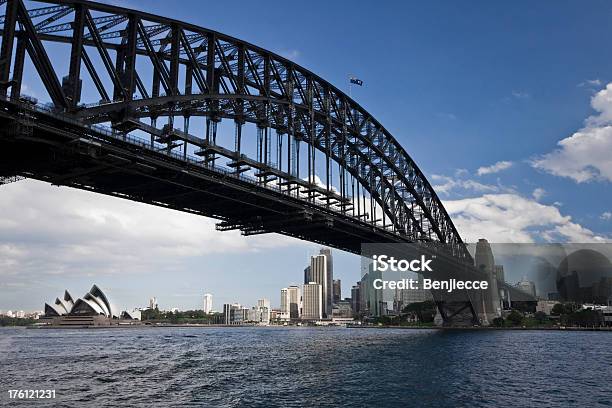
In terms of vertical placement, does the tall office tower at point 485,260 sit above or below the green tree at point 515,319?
above

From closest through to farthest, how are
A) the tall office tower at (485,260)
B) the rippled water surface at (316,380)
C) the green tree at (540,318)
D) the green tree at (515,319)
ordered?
the rippled water surface at (316,380)
the tall office tower at (485,260)
the green tree at (515,319)
the green tree at (540,318)

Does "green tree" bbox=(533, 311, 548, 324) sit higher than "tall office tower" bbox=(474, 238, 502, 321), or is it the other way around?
"tall office tower" bbox=(474, 238, 502, 321)

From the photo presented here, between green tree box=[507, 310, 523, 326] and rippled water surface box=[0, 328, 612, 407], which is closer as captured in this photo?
rippled water surface box=[0, 328, 612, 407]

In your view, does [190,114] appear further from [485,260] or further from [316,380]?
[485,260]

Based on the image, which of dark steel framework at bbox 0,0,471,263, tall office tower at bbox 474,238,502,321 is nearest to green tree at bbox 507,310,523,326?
tall office tower at bbox 474,238,502,321

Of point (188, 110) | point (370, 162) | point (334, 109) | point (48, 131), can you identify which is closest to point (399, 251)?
point (370, 162)

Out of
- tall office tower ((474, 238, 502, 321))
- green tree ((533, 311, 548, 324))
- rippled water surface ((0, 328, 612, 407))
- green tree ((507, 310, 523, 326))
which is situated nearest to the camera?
rippled water surface ((0, 328, 612, 407))

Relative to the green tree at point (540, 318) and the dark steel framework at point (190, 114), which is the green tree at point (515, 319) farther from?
the dark steel framework at point (190, 114)

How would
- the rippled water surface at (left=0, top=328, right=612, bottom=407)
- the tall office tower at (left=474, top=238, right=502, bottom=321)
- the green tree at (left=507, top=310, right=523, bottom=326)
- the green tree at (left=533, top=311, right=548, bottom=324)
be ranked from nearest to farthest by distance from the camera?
the rippled water surface at (left=0, top=328, right=612, bottom=407) < the tall office tower at (left=474, top=238, right=502, bottom=321) < the green tree at (left=507, top=310, right=523, bottom=326) < the green tree at (left=533, top=311, right=548, bottom=324)

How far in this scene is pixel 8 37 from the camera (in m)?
36.3

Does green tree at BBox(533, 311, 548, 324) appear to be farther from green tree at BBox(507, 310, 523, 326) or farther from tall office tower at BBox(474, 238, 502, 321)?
tall office tower at BBox(474, 238, 502, 321)

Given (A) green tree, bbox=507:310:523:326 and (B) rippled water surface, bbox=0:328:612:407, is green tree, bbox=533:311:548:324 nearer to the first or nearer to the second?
(A) green tree, bbox=507:310:523:326

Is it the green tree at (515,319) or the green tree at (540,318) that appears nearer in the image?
the green tree at (515,319)

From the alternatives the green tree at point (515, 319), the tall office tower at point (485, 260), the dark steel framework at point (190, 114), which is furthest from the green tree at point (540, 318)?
the dark steel framework at point (190, 114)
